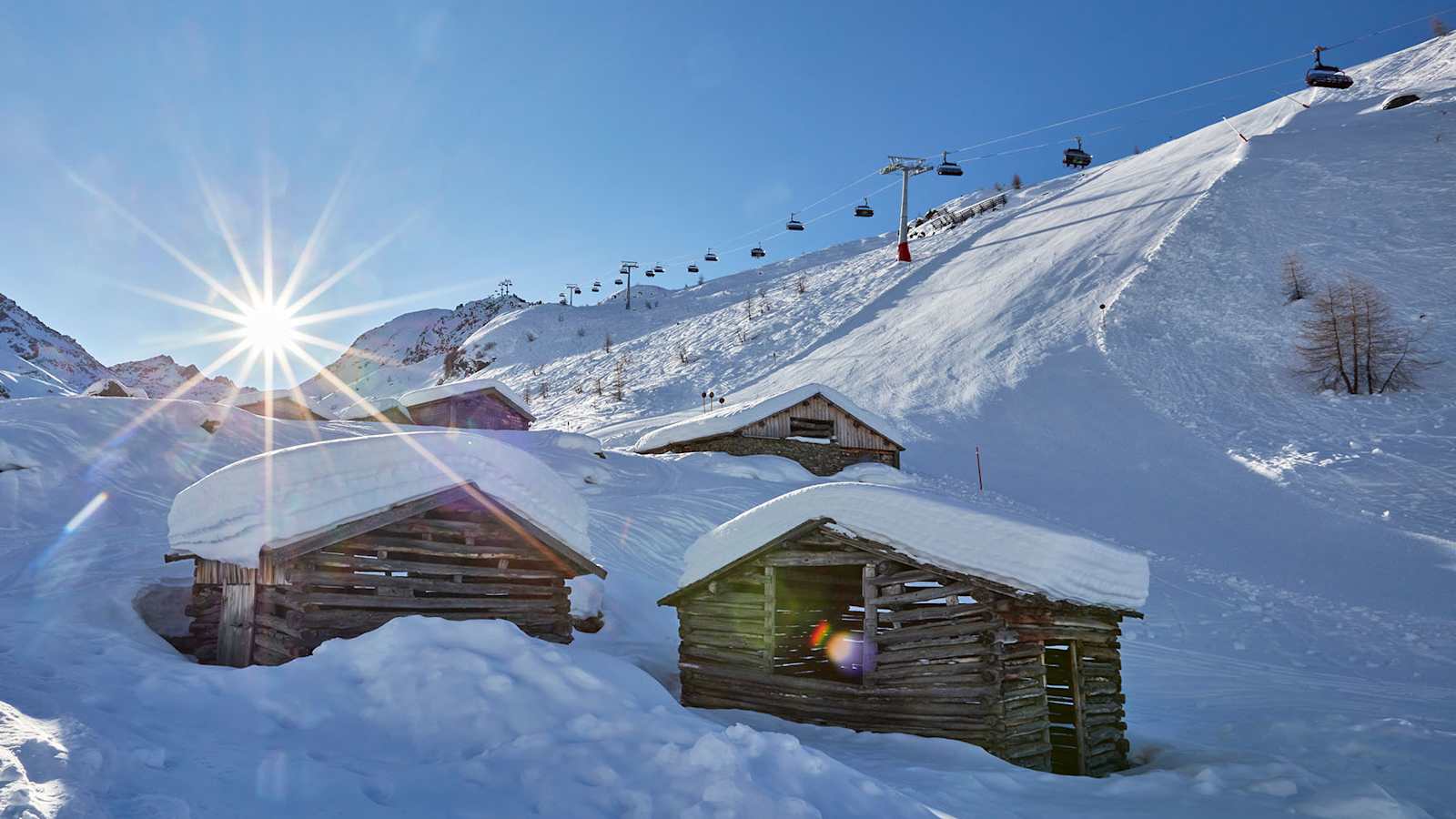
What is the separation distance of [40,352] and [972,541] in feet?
379

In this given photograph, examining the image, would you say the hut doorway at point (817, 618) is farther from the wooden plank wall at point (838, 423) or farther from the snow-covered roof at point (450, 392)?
the snow-covered roof at point (450, 392)

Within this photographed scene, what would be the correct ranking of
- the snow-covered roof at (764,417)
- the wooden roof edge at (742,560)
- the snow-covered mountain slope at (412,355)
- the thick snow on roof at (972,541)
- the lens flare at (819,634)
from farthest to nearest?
1. the snow-covered mountain slope at (412,355)
2. the snow-covered roof at (764,417)
3. the lens flare at (819,634)
4. the wooden roof edge at (742,560)
5. the thick snow on roof at (972,541)

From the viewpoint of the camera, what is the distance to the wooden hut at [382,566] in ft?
33.3

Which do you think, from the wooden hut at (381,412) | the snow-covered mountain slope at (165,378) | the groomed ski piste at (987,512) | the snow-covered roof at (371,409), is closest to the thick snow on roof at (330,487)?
the groomed ski piste at (987,512)

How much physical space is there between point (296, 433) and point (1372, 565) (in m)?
30.3

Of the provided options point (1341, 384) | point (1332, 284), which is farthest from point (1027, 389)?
point (1332, 284)

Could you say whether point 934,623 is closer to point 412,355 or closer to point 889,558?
point 889,558

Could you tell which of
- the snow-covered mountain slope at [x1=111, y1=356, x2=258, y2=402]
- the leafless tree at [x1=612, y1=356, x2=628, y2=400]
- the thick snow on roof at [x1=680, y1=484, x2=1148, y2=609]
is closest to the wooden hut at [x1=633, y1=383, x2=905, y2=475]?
the leafless tree at [x1=612, y1=356, x2=628, y2=400]

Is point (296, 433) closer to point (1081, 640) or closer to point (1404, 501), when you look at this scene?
point (1081, 640)

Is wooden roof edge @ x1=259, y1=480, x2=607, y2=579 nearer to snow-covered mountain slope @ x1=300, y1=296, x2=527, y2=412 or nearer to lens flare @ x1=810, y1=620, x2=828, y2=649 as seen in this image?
lens flare @ x1=810, y1=620, x2=828, y2=649

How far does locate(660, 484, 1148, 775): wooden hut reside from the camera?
35.6ft

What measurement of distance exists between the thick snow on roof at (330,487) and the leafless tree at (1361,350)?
100.0 ft

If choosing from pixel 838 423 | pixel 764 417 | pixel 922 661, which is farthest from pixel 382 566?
pixel 838 423

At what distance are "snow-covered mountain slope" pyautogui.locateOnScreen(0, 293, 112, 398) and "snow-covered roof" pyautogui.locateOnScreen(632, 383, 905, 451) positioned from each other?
243 feet
